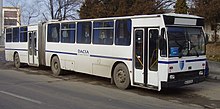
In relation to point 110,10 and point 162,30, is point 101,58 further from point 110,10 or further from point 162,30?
point 110,10

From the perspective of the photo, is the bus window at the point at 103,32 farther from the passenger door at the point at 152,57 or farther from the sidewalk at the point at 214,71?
the sidewalk at the point at 214,71

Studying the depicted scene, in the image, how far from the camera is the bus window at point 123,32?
12703mm

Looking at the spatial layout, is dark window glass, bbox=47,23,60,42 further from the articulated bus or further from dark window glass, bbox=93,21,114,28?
dark window glass, bbox=93,21,114,28

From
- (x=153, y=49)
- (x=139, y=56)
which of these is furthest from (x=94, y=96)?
(x=153, y=49)

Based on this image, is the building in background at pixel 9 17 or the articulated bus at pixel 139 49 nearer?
the articulated bus at pixel 139 49

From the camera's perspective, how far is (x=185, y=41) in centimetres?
1177

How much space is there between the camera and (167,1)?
112ft

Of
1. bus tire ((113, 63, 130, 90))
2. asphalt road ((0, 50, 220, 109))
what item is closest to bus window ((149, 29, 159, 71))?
asphalt road ((0, 50, 220, 109))

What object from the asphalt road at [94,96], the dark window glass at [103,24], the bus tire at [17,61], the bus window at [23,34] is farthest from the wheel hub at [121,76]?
the bus tire at [17,61]

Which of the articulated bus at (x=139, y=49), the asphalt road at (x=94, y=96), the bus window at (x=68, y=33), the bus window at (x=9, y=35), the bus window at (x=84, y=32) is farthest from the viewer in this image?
the bus window at (x=9, y=35)

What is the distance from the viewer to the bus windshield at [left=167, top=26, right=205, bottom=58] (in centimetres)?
1144

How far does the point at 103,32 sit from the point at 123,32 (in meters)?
1.35

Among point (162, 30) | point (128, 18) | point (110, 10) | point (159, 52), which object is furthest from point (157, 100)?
point (110, 10)

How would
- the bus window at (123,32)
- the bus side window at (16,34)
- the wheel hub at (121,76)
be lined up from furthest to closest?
the bus side window at (16,34) → the wheel hub at (121,76) → the bus window at (123,32)
